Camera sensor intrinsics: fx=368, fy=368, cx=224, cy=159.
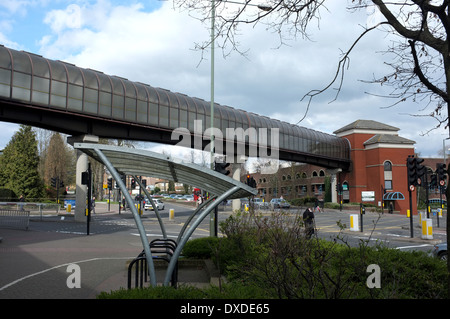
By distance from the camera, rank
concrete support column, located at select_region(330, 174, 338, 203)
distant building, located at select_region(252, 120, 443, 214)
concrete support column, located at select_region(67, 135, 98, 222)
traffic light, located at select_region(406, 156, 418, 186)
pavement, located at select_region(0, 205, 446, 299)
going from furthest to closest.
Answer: concrete support column, located at select_region(330, 174, 338, 203) → distant building, located at select_region(252, 120, 443, 214) → concrete support column, located at select_region(67, 135, 98, 222) → traffic light, located at select_region(406, 156, 418, 186) → pavement, located at select_region(0, 205, 446, 299)

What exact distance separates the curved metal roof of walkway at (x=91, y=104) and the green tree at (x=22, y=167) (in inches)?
1036

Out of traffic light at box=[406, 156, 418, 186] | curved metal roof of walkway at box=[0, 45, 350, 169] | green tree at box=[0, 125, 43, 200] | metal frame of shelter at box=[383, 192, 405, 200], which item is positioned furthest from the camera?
metal frame of shelter at box=[383, 192, 405, 200]

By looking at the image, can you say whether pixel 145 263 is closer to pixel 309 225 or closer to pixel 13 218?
pixel 309 225

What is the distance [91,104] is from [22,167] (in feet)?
97.3

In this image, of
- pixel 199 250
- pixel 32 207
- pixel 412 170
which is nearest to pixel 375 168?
pixel 412 170

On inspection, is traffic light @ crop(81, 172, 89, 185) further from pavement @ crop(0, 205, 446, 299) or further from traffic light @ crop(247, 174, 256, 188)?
traffic light @ crop(247, 174, 256, 188)

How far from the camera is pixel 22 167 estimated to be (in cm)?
5009

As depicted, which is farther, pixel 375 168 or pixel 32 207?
pixel 375 168

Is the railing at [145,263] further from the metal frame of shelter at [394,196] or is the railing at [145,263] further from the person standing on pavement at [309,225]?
the metal frame of shelter at [394,196]

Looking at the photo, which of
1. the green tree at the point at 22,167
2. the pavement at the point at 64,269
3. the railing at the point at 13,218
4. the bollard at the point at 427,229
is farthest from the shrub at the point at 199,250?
the green tree at the point at 22,167

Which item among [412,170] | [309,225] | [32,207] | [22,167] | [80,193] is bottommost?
[32,207]

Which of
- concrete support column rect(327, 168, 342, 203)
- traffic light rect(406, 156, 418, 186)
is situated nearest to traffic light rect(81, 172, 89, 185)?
traffic light rect(406, 156, 418, 186)

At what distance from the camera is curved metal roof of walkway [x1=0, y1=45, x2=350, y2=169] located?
2352cm

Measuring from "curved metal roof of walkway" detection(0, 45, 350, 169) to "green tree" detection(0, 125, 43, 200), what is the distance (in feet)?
86.3
